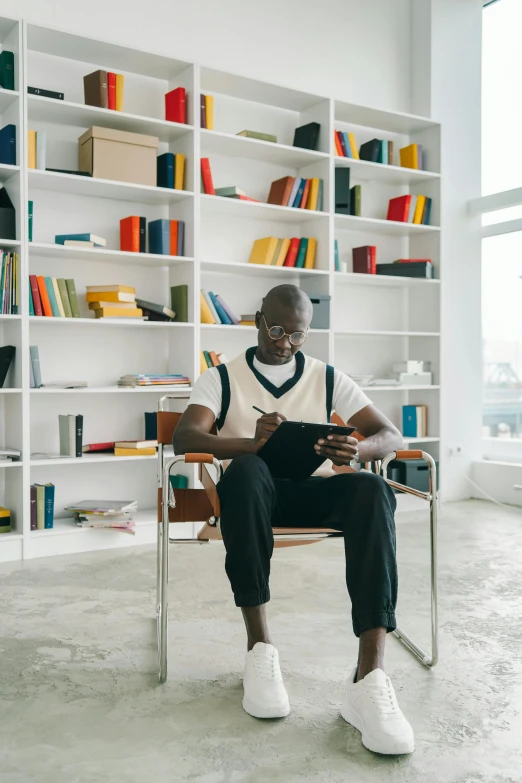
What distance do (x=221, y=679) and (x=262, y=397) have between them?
82 centimetres

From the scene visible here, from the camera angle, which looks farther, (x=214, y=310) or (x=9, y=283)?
(x=214, y=310)

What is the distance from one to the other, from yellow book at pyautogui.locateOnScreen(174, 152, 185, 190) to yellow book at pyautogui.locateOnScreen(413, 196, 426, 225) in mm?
1727

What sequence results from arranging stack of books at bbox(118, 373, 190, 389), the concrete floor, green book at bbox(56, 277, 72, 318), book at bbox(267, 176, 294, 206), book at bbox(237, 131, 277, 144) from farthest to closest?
book at bbox(267, 176, 294, 206), book at bbox(237, 131, 277, 144), stack of books at bbox(118, 373, 190, 389), green book at bbox(56, 277, 72, 318), the concrete floor

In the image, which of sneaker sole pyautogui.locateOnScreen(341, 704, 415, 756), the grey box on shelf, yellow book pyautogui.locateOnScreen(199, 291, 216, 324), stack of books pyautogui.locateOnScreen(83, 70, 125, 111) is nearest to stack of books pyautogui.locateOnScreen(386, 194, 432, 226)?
the grey box on shelf

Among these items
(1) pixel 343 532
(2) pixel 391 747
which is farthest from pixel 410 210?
(2) pixel 391 747

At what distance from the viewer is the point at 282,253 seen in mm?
4512

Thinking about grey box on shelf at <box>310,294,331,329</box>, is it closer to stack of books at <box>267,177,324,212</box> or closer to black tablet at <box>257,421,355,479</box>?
stack of books at <box>267,177,324,212</box>

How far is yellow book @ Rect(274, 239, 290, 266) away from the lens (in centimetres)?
450

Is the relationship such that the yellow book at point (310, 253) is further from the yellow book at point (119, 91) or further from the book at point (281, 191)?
the yellow book at point (119, 91)

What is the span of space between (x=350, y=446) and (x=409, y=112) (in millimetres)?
4057

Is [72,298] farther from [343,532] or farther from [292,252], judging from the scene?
[343,532]

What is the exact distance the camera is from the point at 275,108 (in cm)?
472

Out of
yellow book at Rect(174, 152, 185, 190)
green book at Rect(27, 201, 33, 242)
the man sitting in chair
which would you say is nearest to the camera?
the man sitting in chair

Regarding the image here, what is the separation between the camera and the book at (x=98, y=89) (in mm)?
3803
